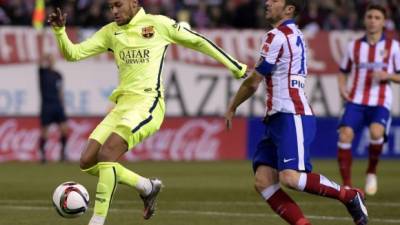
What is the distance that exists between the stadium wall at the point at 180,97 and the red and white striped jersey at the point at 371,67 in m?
8.81

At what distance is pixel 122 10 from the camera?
1064 cm

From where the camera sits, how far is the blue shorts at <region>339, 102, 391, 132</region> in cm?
1460

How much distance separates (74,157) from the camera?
2325 cm

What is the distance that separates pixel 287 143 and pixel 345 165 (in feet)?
18.0

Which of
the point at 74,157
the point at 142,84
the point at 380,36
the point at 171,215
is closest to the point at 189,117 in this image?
the point at 74,157

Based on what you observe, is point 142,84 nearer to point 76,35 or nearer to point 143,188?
point 143,188

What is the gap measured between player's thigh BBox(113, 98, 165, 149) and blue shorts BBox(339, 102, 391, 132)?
177 inches

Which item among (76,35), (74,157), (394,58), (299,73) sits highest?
(299,73)

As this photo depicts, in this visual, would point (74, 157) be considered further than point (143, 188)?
Yes

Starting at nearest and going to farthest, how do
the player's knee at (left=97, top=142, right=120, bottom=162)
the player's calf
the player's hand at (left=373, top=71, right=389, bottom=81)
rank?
the player's knee at (left=97, top=142, right=120, bottom=162), the player's calf, the player's hand at (left=373, top=71, right=389, bottom=81)

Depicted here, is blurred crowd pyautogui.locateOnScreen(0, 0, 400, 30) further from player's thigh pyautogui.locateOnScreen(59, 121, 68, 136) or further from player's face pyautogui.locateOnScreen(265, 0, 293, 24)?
player's face pyautogui.locateOnScreen(265, 0, 293, 24)

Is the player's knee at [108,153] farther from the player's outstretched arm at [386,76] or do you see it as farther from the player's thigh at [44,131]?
the player's thigh at [44,131]

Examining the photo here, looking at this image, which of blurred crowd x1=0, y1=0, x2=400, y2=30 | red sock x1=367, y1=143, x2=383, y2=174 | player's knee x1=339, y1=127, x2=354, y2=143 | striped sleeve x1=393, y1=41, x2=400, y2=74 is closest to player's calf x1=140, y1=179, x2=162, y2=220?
player's knee x1=339, y1=127, x2=354, y2=143

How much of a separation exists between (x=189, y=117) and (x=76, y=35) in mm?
2892
